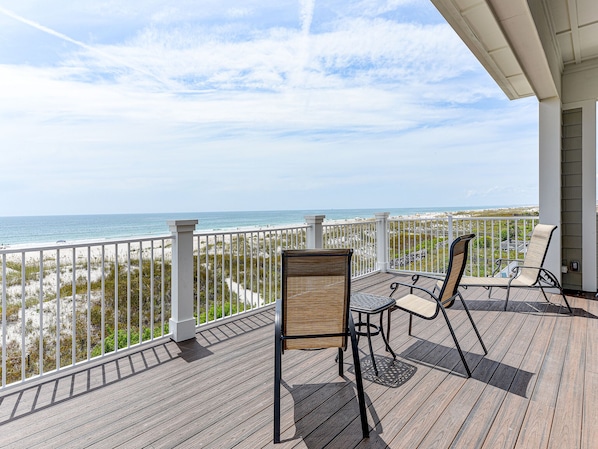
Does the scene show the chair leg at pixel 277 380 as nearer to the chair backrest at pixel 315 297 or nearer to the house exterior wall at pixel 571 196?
the chair backrest at pixel 315 297

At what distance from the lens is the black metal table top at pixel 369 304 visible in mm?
2291

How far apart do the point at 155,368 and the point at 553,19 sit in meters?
5.38

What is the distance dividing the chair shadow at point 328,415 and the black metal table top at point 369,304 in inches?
20.1

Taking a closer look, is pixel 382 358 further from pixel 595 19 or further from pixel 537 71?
pixel 595 19

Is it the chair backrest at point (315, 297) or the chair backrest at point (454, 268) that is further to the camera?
the chair backrest at point (454, 268)

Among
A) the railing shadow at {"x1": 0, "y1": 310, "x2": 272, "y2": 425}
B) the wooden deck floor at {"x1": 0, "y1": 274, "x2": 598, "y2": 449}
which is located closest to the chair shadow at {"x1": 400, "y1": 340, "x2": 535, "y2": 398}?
the wooden deck floor at {"x1": 0, "y1": 274, "x2": 598, "y2": 449}

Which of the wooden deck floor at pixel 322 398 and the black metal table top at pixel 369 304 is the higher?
the black metal table top at pixel 369 304

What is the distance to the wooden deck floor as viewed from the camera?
1.69 m

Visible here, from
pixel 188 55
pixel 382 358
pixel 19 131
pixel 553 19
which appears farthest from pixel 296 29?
pixel 19 131

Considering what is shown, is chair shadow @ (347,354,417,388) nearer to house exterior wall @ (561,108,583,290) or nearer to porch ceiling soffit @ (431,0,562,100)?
porch ceiling soffit @ (431,0,562,100)

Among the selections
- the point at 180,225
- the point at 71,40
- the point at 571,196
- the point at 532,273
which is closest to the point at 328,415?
the point at 180,225

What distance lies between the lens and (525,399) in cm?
200

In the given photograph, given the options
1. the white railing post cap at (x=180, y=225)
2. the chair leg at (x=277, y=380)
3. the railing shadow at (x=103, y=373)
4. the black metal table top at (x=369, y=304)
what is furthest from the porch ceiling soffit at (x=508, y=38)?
the railing shadow at (x=103, y=373)

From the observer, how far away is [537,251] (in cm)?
415
